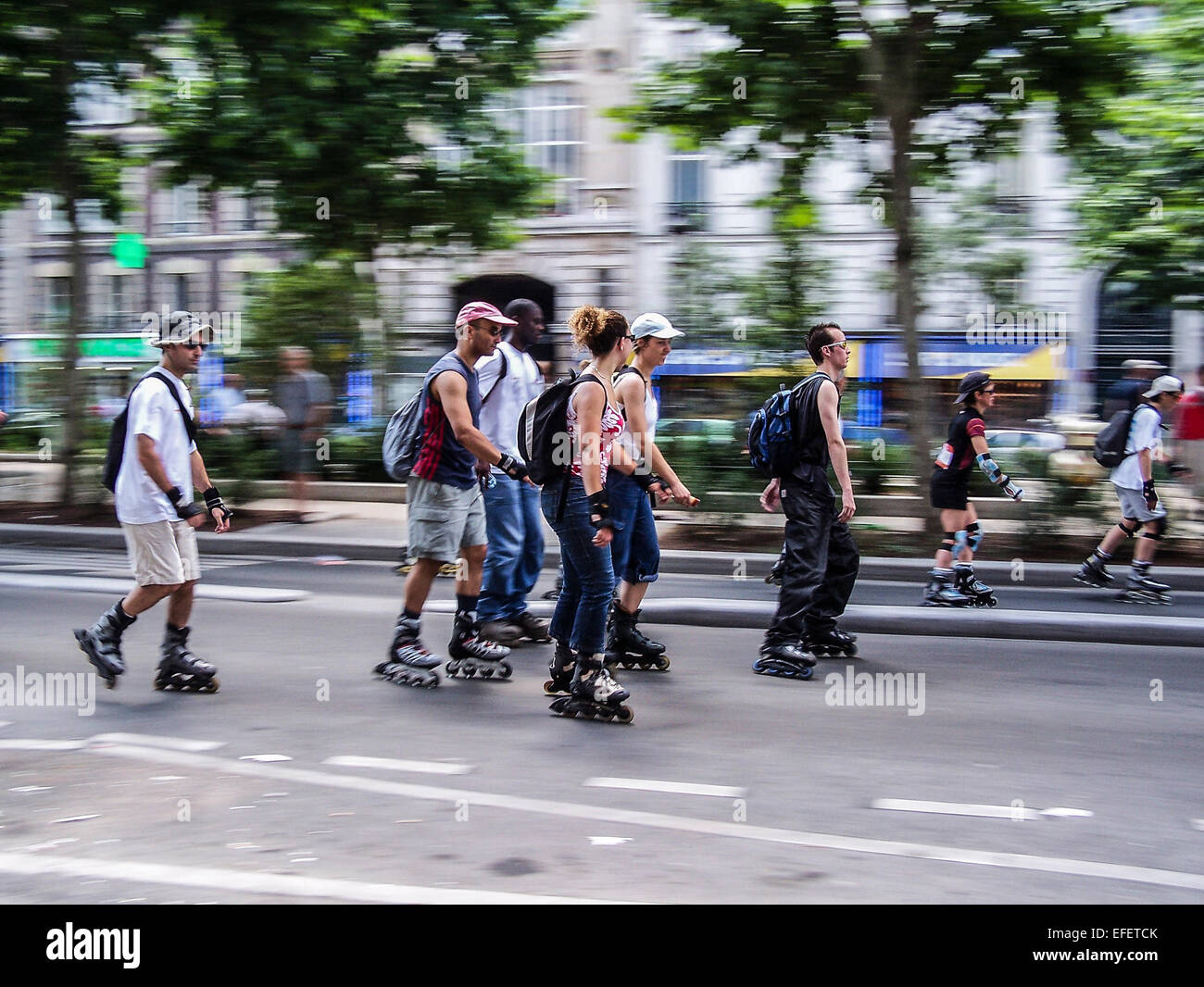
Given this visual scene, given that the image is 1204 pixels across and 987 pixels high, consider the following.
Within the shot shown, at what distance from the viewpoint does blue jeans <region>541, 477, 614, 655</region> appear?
5957 mm

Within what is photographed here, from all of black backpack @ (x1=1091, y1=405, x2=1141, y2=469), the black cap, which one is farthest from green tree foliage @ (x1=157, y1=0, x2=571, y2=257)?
black backpack @ (x1=1091, y1=405, x2=1141, y2=469)

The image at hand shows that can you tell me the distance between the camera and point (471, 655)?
702 cm

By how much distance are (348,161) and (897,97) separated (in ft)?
21.4

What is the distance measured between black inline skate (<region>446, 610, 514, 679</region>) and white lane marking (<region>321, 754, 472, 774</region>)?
1605mm

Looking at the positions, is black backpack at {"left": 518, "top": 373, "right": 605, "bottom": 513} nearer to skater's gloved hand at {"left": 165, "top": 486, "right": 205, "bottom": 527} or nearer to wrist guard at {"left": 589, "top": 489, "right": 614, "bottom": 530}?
wrist guard at {"left": 589, "top": 489, "right": 614, "bottom": 530}

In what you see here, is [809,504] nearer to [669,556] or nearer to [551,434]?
[551,434]

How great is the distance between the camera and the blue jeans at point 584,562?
5957mm

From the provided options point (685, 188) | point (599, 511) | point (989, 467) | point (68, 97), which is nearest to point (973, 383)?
point (989, 467)

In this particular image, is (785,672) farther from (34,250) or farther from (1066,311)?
(34,250)

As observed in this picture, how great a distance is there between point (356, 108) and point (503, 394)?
26.7 ft

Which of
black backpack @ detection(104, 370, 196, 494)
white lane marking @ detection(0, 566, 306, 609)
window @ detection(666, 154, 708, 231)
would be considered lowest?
white lane marking @ detection(0, 566, 306, 609)

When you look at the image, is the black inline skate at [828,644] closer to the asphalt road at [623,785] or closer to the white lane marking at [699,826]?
the asphalt road at [623,785]

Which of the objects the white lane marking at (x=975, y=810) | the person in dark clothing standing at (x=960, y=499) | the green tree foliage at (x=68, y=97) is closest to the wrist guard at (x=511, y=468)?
the white lane marking at (x=975, y=810)
